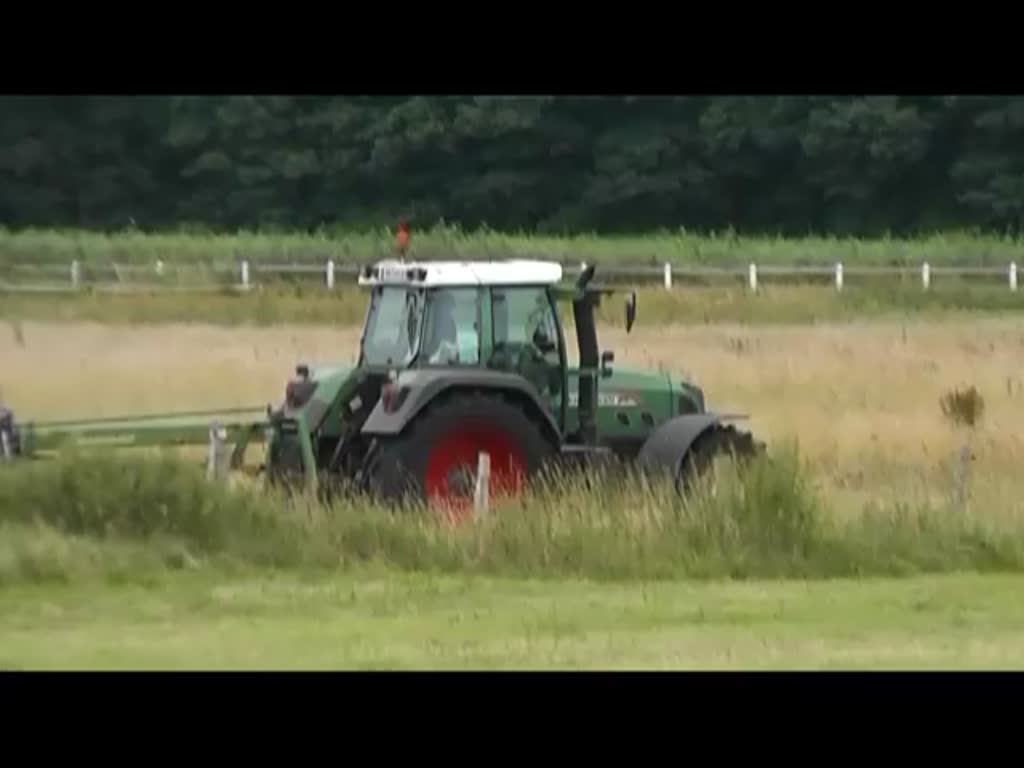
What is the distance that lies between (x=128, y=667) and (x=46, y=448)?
4.59m

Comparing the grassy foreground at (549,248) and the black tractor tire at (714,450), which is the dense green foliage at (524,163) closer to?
the grassy foreground at (549,248)

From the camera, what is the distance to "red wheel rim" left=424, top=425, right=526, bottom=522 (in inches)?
476

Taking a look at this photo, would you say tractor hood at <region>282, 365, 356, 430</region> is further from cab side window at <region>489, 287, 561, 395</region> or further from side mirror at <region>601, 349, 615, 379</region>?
side mirror at <region>601, 349, 615, 379</region>

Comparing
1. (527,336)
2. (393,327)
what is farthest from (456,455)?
(393,327)

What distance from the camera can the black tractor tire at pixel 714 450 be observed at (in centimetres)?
1233

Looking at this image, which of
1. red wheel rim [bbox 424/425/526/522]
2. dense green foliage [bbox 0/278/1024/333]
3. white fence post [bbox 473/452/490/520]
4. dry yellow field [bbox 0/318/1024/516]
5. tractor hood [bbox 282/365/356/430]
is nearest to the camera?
white fence post [bbox 473/452/490/520]

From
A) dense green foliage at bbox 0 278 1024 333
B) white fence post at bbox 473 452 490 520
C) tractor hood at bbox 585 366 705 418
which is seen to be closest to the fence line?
dense green foliage at bbox 0 278 1024 333

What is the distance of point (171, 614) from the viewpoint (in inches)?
403

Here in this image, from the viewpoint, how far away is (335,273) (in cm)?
2855

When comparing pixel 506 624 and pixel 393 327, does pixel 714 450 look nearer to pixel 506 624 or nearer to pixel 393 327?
pixel 393 327

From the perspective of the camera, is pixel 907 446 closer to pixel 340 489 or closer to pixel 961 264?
pixel 340 489

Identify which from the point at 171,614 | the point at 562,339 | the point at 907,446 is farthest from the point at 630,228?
Answer: the point at 171,614

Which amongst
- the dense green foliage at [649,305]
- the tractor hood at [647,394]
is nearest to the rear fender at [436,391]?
the tractor hood at [647,394]

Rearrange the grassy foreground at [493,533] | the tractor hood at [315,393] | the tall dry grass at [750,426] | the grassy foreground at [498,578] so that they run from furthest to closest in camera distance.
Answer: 1. the tractor hood at [315,393]
2. the tall dry grass at [750,426]
3. the grassy foreground at [493,533]
4. the grassy foreground at [498,578]
